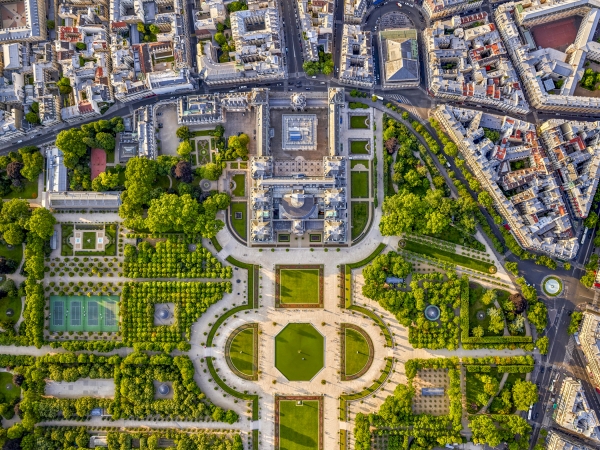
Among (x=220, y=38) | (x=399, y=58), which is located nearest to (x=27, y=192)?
(x=220, y=38)

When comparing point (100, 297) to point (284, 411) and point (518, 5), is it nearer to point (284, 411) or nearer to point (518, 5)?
point (284, 411)

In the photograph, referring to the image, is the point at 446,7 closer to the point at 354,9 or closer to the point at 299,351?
the point at 354,9

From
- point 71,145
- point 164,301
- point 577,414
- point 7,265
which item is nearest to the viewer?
point 577,414

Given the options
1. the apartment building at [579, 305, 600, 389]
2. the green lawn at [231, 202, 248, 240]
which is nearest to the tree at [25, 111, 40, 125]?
the green lawn at [231, 202, 248, 240]

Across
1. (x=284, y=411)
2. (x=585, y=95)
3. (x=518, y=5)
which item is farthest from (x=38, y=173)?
(x=585, y=95)

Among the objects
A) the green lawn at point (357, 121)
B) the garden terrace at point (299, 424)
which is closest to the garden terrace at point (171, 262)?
the garden terrace at point (299, 424)

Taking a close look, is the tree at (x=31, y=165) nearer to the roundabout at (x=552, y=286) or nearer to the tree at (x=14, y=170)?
the tree at (x=14, y=170)
